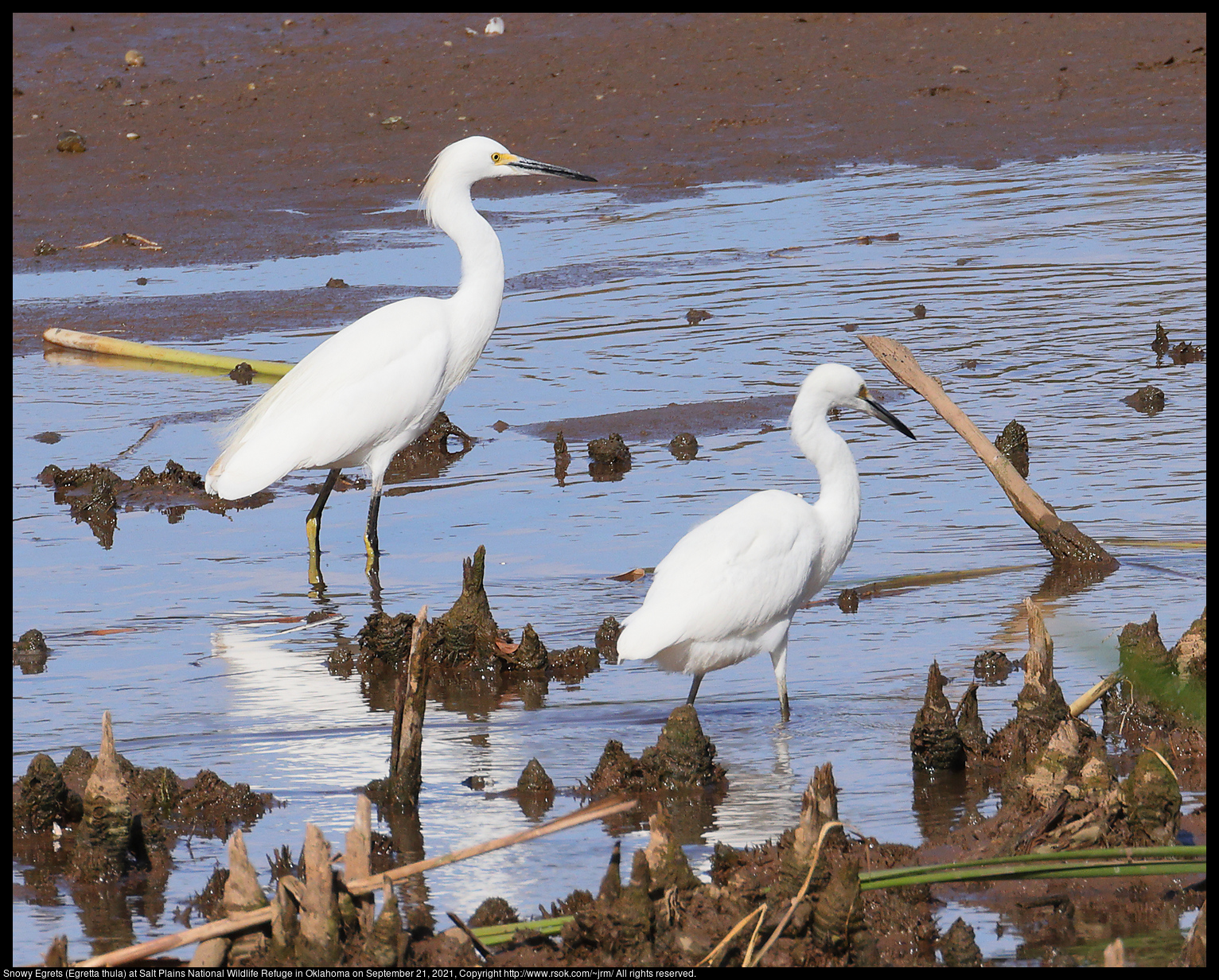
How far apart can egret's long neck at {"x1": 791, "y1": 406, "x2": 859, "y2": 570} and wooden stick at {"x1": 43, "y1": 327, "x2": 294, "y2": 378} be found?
18.4 ft

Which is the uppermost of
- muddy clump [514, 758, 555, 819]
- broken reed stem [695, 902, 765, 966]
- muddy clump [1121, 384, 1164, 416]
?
muddy clump [1121, 384, 1164, 416]

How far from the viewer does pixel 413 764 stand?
5.27 metres

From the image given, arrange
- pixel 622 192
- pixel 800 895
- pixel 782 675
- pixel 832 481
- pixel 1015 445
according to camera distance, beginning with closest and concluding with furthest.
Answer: pixel 800 895 → pixel 782 675 → pixel 832 481 → pixel 1015 445 → pixel 622 192

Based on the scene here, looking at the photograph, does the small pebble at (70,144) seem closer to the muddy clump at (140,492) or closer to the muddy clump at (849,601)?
the muddy clump at (140,492)

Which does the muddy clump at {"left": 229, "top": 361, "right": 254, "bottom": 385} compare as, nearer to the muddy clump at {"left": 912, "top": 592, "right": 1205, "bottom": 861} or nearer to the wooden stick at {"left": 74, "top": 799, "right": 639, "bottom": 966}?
the muddy clump at {"left": 912, "top": 592, "right": 1205, "bottom": 861}

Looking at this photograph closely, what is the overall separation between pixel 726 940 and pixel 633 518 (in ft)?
16.4

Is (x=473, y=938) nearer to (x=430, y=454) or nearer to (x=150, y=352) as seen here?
(x=430, y=454)

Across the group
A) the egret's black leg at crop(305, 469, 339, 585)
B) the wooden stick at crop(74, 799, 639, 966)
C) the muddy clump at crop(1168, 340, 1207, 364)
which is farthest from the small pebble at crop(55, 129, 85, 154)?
the wooden stick at crop(74, 799, 639, 966)

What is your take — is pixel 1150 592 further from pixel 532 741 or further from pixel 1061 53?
pixel 1061 53

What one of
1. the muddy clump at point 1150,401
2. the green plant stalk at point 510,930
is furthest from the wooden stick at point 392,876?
the muddy clump at point 1150,401

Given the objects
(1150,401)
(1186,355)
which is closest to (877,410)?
(1150,401)

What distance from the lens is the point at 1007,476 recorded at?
25.2ft

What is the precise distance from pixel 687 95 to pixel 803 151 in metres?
2.56

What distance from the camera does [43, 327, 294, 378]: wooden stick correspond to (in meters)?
11.7
